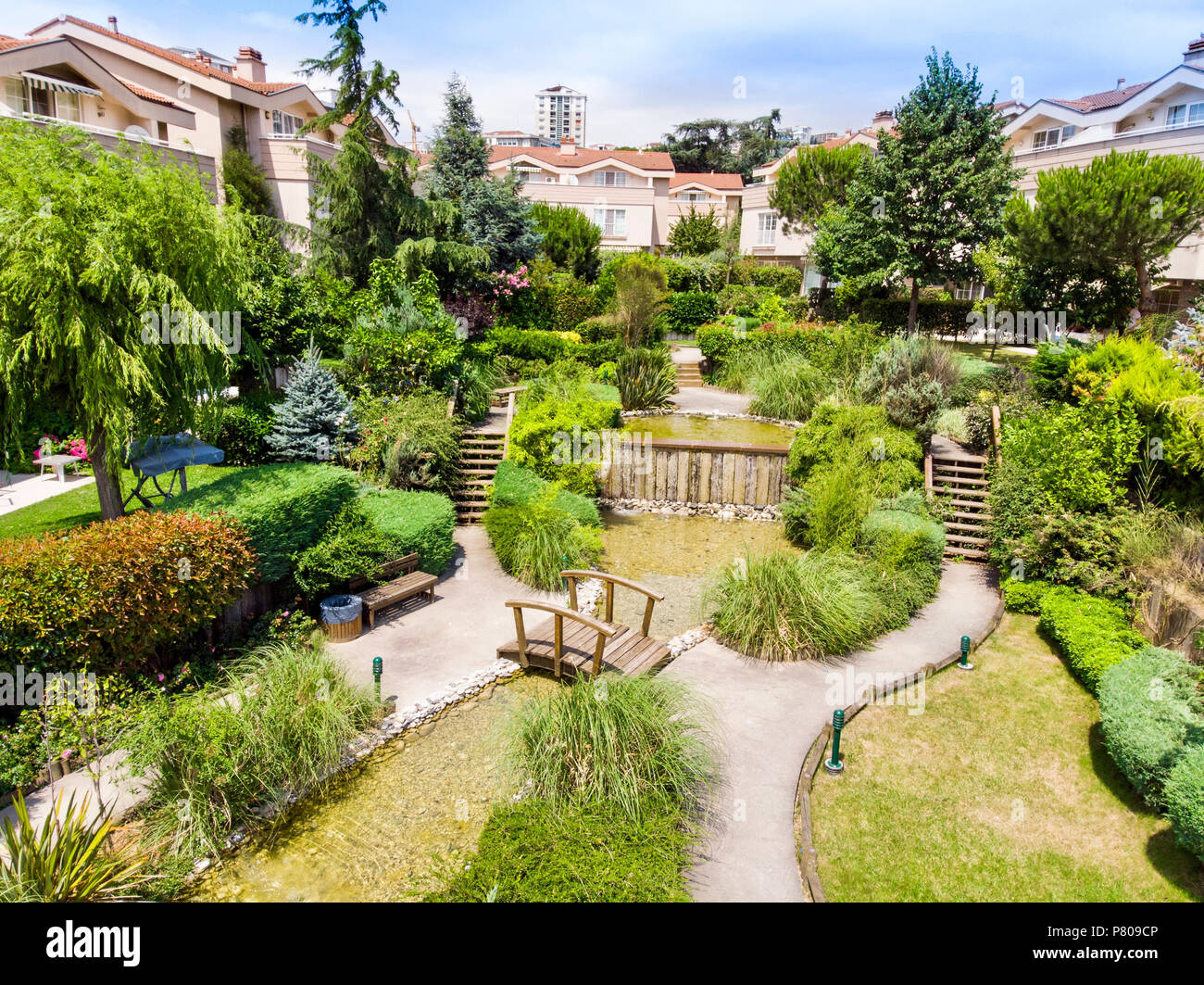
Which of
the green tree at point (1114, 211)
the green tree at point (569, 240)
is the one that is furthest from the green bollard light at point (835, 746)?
the green tree at point (569, 240)

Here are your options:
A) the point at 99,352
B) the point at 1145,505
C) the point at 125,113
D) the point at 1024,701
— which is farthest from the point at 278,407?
the point at 125,113

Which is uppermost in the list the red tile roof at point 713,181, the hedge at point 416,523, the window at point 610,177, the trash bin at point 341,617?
the red tile roof at point 713,181

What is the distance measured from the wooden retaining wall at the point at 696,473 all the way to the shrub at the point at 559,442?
1807mm

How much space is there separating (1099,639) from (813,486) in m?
5.14

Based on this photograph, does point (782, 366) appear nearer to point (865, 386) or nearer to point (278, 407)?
point (865, 386)

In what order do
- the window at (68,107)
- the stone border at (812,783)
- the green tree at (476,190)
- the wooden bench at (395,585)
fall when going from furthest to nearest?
the green tree at (476,190) < the window at (68,107) < the wooden bench at (395,585) < the stone border at (812,783)

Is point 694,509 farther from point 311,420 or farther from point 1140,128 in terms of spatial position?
point 1140,128

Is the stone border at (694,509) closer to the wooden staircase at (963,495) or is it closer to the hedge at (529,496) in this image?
the hedge at (529,496)

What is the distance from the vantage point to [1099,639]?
9102 millimetres

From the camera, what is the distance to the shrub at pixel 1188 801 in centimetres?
573

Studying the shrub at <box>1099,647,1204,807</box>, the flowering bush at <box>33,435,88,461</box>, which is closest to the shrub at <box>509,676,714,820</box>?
the shrub at <box>1099,647,1204,807</box>

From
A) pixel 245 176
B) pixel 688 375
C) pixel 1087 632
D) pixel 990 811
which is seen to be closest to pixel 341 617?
pixel 990 811

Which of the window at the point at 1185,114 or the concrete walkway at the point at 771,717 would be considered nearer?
the concrete walkway at the point at 771,717

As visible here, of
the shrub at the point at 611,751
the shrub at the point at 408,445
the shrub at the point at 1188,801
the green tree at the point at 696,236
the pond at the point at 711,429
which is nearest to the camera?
the shrub at the point at 1188,801
